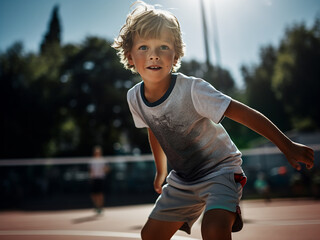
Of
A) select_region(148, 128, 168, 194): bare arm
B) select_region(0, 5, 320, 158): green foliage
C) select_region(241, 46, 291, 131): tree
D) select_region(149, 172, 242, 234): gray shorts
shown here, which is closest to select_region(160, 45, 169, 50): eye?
select_region(148, 128, 168, 194): bare arm

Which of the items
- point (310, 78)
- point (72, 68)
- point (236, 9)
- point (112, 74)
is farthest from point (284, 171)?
point (72, 68)

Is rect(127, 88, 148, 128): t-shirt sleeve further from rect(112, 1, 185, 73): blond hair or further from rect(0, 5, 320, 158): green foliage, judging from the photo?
rect(0, 5, 320, 158): green foliage

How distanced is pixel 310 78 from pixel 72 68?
18.4 meters

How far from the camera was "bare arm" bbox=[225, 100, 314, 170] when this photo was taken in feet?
7.11

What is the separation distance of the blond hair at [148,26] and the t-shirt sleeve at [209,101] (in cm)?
44

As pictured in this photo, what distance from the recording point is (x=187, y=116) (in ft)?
8.45

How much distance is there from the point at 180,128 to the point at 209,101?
314 millimetres

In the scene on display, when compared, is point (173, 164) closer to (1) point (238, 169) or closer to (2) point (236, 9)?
(1) point (238, 169)

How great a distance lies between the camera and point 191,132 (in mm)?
2617

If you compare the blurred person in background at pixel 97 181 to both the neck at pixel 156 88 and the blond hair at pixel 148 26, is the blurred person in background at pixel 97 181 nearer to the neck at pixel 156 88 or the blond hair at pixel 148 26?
the blond hair at pixel 148 26

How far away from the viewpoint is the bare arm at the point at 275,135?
2.17 metres

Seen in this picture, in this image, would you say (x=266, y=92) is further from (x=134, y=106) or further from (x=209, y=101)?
(x=209, y=101)

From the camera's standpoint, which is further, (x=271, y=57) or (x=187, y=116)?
(x=271, y=57)

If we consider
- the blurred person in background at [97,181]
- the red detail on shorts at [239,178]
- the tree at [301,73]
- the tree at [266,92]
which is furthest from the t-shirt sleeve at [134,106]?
the tree at [266,92]
